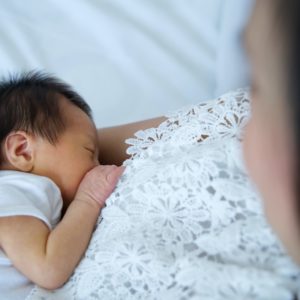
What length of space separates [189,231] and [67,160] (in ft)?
1.01

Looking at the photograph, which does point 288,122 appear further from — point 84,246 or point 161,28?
point 161,28

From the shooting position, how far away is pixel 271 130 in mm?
431

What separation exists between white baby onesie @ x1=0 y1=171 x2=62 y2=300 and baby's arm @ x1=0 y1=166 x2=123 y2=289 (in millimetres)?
13

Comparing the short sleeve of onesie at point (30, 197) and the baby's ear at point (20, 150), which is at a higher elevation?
the baby's ear at point (20, 150)

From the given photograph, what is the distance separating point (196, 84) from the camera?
121 centimetres

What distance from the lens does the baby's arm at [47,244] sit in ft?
2.44

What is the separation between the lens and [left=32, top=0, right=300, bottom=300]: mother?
418mm

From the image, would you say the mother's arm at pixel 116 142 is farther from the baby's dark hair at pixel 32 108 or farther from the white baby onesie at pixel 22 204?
the white baby onesie at pixel 22 204

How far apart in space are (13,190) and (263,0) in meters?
0.51

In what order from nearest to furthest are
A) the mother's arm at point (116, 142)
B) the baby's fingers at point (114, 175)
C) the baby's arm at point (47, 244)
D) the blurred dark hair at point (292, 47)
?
the blurred dark hair at point (292, 47)
the baby's arm at point (47, 244)
the baby's fingers at point (114, 175)
the mother's arm at point (116, 142)

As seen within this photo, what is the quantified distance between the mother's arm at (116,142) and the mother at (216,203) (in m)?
0.12

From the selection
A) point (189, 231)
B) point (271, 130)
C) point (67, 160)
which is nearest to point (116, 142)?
point (67, 160)

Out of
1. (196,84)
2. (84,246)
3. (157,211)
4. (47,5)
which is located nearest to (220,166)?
(157,211)

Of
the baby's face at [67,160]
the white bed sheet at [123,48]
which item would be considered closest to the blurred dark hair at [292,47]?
the baby's face at [67,160]
